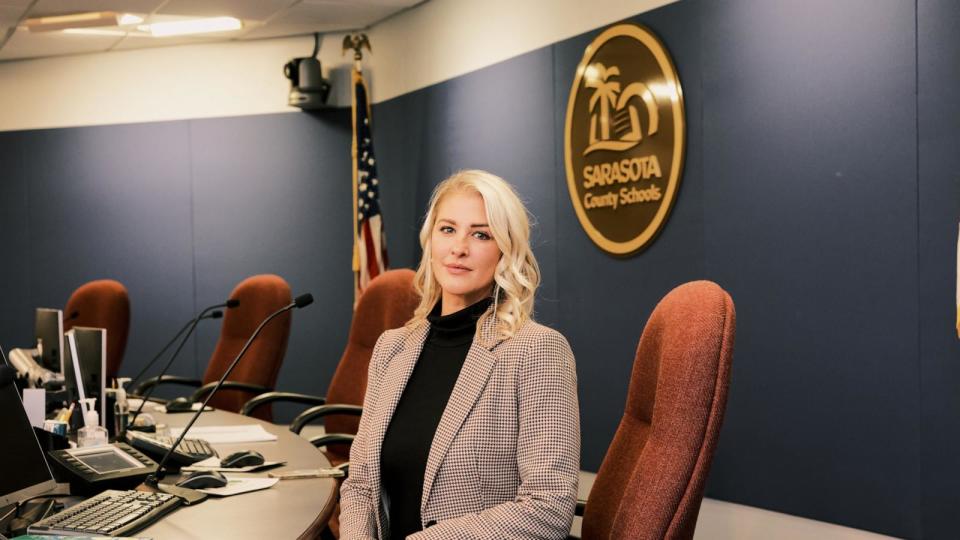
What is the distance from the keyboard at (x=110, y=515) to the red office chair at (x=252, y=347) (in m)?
2.04

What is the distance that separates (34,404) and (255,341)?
1.69 metres

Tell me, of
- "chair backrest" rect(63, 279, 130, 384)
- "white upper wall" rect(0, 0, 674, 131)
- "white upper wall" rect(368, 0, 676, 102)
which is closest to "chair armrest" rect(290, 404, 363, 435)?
"white upper wall" rect(368, 0, 676, 102)

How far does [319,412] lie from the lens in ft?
12.4

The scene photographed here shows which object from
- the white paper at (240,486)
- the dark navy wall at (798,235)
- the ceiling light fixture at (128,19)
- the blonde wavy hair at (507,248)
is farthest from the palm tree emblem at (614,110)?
the ceiling light fixture at (128,19)

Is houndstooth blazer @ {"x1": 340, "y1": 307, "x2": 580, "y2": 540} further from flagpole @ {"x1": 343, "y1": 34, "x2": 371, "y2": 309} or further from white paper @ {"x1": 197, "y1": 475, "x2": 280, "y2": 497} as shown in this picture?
flagpole @ {"x1": 343, "y1": 34, "x2": 371, "y2": 309}

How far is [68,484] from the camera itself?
239 cm

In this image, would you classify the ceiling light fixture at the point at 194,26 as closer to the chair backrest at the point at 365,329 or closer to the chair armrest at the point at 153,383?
the chair armrest at the point at 153,383

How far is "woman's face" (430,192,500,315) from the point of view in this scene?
86.4 inches

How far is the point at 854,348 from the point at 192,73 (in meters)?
5.95

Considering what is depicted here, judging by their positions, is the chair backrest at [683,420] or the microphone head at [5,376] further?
the microphone head at [5,376]

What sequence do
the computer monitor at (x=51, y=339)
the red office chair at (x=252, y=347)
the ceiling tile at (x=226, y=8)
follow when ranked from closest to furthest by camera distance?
the computer monitor at (x=51, y=339), the red office chair at (x=252, y=347), the ceiling tile at (x=226, y=8)

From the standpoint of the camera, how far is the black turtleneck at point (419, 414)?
7.02 feet

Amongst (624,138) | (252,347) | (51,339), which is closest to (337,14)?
(624,138)

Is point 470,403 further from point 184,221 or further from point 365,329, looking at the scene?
point 184,221
